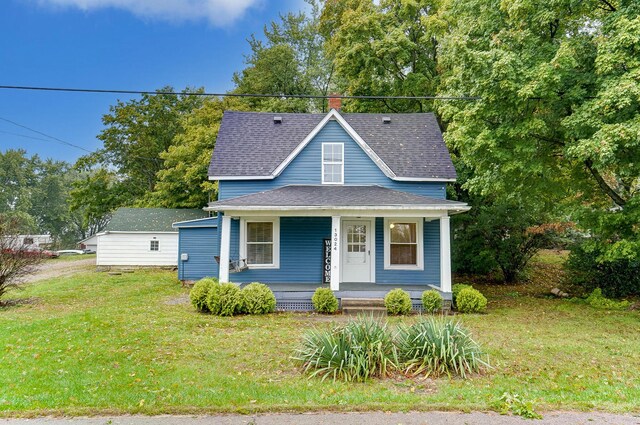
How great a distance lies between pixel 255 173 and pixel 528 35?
31.5ft

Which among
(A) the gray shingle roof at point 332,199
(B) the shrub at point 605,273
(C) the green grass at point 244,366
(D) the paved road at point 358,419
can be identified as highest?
(A) the gray shingle roof at point 332,199

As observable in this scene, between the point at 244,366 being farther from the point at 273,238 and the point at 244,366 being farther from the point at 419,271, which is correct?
the point at 419,271

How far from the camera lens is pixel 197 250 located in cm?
1745

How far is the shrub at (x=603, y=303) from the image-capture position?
463 inches

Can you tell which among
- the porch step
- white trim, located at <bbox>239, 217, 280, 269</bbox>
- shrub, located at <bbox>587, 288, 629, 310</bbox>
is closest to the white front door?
the porch step

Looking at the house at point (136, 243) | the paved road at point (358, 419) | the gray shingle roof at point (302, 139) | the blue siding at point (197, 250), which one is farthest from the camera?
the house at point (136, 243)

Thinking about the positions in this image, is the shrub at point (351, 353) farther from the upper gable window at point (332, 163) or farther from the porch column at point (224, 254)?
the upper gable window at point (332, 163)

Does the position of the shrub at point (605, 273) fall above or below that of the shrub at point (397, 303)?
A: above

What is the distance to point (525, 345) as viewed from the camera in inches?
288

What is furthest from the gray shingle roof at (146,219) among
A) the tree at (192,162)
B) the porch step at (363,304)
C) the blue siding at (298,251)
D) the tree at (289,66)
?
the porch step at (363,304)

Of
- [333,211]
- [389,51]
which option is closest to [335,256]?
[333,211]

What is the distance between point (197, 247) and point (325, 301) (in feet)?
29.0

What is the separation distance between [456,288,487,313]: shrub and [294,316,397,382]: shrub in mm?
5669

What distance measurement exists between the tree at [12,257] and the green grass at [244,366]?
131 centimetres
